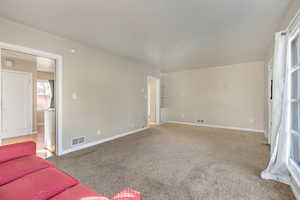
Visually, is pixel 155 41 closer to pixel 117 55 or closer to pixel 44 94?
pixel 117 55

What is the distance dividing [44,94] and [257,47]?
8.26 meters

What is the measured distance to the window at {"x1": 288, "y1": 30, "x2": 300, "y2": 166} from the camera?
1895 millimetres

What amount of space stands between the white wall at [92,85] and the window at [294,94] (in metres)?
3.75

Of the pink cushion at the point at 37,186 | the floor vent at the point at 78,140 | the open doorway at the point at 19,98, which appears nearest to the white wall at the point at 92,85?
the floor vent at the point at 78,140

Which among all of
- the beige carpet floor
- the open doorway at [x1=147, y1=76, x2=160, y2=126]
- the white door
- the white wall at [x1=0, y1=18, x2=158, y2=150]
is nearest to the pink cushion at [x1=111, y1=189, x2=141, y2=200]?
the beige carpet floor

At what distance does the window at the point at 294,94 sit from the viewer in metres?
1.89

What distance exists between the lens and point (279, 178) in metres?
2.03

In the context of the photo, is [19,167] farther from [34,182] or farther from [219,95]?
[219,95]

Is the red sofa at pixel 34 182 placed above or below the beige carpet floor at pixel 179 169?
above

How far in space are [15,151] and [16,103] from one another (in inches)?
153

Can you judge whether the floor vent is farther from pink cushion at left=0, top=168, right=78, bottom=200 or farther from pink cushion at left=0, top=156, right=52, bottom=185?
pink cushion at left=0, top=168, right=78, bottom=200

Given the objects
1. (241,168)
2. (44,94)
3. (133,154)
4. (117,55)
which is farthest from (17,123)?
(241,168)

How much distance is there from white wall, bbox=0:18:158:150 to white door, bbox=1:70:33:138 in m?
2.77

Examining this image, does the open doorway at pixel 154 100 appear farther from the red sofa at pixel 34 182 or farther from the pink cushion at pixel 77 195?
the pink cushion at pixel 77 195
